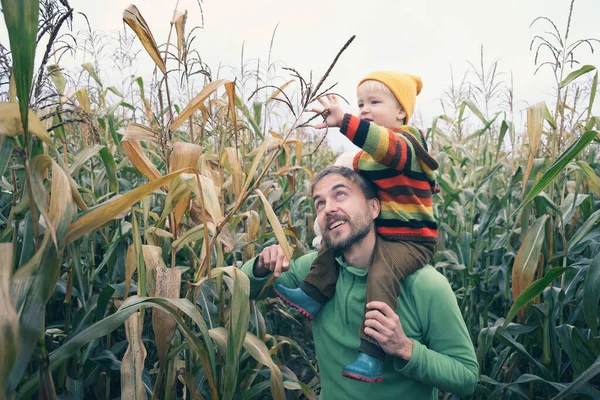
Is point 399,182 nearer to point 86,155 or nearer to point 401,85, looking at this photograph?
point 401,85

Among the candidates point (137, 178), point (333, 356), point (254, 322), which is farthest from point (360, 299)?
point (137, 178)

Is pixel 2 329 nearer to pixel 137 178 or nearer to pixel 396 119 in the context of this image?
pixel 396 119

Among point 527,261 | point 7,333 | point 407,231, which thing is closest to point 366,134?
point 407,231

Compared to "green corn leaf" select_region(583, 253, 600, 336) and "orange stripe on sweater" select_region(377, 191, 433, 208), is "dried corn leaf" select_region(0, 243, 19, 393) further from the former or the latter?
"green corn leaf" select_region(583, 253, 600, 336)

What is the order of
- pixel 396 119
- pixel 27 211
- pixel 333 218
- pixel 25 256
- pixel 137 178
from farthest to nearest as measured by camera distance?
pixel 137 178, pixel 396 119, pixel 333 218, pixel 27 211, pixel 25 256

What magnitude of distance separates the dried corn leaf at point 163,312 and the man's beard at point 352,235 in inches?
23.4

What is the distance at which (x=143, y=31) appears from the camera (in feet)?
4.60

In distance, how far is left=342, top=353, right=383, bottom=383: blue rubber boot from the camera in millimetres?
1641

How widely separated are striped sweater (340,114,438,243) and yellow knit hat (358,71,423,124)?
0.54ft

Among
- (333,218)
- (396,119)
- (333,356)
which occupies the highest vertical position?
(396,119)

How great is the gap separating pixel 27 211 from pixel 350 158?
4.00 ft

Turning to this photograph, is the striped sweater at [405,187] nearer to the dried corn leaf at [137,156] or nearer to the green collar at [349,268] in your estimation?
the green collar at [349,268]

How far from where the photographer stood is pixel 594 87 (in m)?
2.36

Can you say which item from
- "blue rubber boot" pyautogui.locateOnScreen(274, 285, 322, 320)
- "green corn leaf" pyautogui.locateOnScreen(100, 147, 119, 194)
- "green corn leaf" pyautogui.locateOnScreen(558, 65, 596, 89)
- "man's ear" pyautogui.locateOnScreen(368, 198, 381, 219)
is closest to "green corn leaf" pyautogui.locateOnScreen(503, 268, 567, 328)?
"man's ear" pyautogui.locateOnScreen(368, 198, 381, 219)
